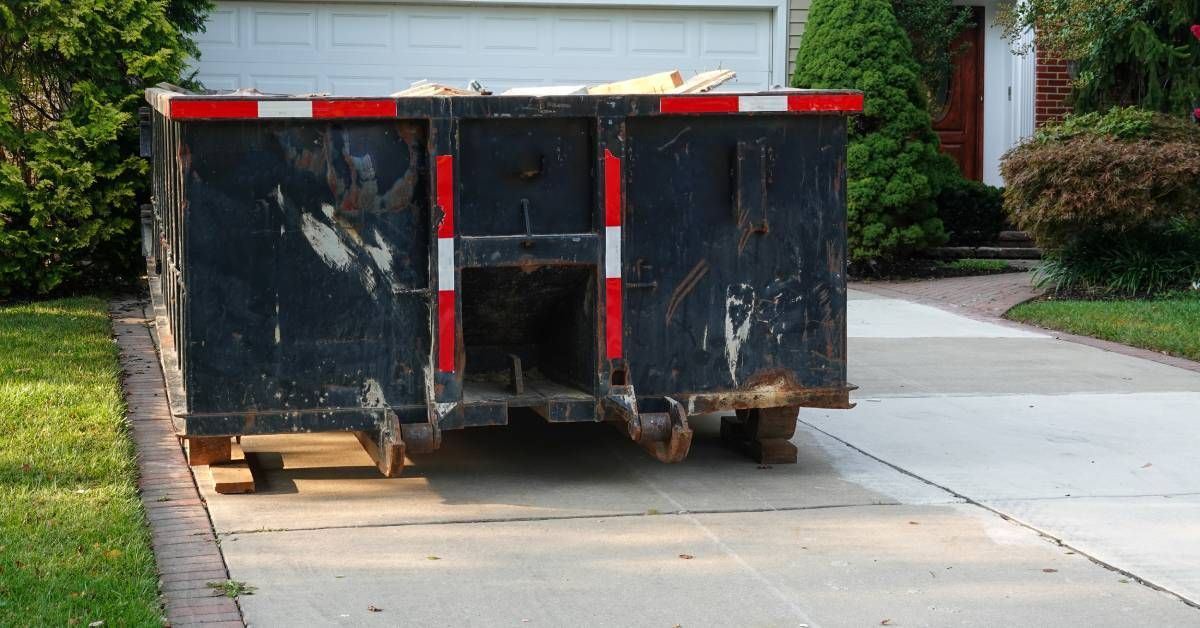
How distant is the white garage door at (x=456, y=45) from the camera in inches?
581

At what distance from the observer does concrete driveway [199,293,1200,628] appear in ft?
15.2

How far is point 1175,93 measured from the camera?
47.2ft

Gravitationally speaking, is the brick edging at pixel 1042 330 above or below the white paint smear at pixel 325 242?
below

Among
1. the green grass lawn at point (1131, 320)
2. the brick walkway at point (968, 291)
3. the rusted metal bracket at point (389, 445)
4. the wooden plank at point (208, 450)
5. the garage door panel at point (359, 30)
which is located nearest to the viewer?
the rusted metal bracket at point (389, 445)

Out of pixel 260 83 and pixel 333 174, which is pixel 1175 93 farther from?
pixel 333 174

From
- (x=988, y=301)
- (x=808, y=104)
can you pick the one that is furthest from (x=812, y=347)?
(x=988, y=301)

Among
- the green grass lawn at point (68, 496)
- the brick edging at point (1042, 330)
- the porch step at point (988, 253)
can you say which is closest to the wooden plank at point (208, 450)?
the green grass lawn at point (68, 496)

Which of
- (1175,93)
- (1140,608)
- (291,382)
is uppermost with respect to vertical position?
(1175,93)

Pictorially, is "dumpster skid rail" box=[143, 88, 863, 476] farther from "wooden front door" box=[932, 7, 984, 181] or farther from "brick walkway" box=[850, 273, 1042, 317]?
"wooden front door" box=[932, 7, 984, 181]

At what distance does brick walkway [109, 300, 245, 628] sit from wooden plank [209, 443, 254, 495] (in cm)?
10

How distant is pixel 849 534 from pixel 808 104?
1839 mm

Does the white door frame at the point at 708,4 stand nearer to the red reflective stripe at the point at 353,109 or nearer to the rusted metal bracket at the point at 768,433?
the rusted metal bracket at the point at 768,433

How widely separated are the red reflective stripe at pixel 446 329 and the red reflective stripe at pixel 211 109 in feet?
3.40

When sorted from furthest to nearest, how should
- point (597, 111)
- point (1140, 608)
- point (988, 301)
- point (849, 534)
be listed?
1. point (988, 301)
2. point (597, 111)
3. point (849, 534)
4. point (1140, 608)
